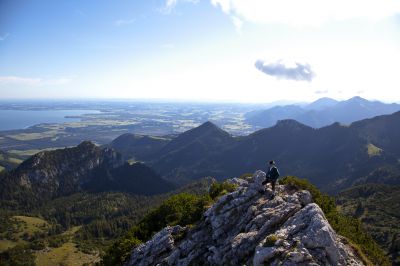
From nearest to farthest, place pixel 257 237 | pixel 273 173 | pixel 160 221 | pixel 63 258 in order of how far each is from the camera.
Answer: pixel 257 237 < pixel 273 173 < pixel 160 221 < pixel 63 258

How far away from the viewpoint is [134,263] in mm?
57062

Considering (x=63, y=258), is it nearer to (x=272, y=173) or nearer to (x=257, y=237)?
(x=272, y=173)

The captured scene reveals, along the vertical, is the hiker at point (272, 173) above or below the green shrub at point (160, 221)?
above

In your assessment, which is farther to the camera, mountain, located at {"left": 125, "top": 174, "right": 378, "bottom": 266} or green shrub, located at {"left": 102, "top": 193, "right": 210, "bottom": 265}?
green shrub, located at {"left": 102, "top": 193, "right": 210, "bottom": 265}

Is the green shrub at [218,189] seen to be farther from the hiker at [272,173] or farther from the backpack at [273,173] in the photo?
the backpack at [273,173]

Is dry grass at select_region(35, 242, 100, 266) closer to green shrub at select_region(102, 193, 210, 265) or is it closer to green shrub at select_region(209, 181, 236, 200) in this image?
green shrub at select_region(102, 193, 210, 265)

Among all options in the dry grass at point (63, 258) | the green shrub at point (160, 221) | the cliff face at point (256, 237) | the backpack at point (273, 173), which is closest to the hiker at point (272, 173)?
the backpack at point (273, 173)

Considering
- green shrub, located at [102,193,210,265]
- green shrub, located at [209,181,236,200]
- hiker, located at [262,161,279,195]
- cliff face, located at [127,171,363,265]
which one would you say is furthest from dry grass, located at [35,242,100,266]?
hiker, located at [262,161,279,195]

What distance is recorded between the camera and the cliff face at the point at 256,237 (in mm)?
34844

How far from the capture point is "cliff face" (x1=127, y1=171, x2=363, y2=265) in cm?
3484

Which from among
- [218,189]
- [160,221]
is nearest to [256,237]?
[218,189]

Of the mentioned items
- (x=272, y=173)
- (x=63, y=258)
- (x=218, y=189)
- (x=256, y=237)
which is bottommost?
(x=63, y=258)

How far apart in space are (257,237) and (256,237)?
0.12 metres

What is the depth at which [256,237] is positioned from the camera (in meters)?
41.2
